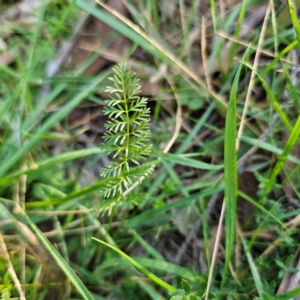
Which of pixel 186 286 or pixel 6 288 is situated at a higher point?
pixel 186 286

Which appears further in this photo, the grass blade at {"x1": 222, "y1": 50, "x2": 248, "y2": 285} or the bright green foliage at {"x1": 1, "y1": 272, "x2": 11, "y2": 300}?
the bright green foliage at {"x1": 1, "y1": 272, "x2": 11, "y2": 300}

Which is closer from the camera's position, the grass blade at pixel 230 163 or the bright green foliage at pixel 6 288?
the grass blade at pixel 230 163

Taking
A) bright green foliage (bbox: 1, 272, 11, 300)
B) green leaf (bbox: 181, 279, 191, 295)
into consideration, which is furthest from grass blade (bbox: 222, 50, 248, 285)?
bright green foliage (bbox: 1, 272, 11, 300)

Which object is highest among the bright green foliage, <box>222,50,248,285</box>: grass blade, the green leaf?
<box>222,50,248,285</box>: grass blade

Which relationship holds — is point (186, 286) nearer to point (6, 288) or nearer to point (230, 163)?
point (230, 163)

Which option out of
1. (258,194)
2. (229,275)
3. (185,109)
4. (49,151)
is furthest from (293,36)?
(49,151)

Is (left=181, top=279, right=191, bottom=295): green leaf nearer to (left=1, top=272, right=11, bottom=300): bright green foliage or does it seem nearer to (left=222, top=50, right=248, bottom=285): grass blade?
(left=222, top=50, right=248, bottom=285): grass blade

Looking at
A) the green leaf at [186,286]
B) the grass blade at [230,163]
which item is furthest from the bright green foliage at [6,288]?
the grass blade at [230,163]

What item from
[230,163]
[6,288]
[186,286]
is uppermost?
[230,163]

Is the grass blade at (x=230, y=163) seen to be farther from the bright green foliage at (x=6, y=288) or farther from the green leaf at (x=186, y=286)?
the bright green foliage at (x=6, y=288)

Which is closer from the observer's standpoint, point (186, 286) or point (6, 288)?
point (186, 286)

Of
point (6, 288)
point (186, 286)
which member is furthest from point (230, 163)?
point (6, 288)
